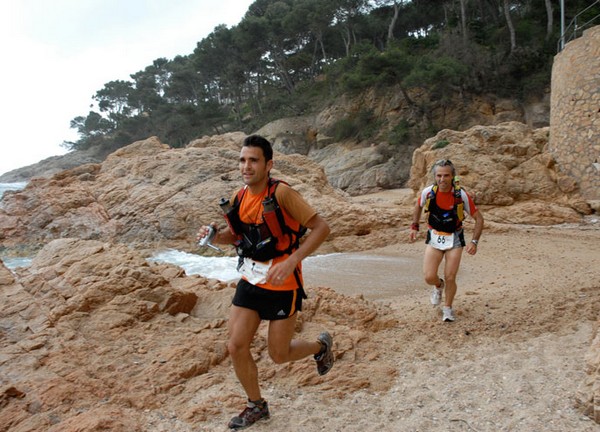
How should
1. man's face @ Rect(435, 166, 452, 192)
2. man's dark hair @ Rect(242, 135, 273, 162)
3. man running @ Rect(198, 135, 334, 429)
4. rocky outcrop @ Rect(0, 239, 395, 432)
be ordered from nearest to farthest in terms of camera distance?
man running @ Rect(198, 135, 334, 429)
man's dark hair @ Rect(242, 135, 273, 162)
rocky outcrop @ Rect(0, 239, 395, 432)
man's face @ Rect(435, 166, 452, 192)

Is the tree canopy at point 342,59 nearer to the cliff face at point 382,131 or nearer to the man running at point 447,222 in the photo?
the cliff face at point 382,131

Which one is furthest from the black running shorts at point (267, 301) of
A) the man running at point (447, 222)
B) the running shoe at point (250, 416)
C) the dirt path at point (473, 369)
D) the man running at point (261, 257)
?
the man running at point (447, 222)

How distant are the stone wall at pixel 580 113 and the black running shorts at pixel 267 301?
1147 centimetres

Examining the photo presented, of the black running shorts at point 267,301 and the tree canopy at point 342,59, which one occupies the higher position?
the tree canopy at point 342,59

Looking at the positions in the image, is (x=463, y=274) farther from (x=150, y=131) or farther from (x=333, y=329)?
(x=150, y=131)

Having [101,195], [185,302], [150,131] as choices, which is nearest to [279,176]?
[101,195]

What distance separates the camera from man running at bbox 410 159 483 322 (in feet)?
15.2

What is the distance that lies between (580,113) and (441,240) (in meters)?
9.58

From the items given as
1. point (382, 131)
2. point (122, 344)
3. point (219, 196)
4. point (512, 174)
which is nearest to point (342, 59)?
point (382, 131)

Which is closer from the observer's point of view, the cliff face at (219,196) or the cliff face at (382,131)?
the cliff face at (219,196)

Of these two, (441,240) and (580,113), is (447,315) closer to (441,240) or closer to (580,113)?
(441,240)

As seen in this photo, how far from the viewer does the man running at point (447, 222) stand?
4641 millimetres

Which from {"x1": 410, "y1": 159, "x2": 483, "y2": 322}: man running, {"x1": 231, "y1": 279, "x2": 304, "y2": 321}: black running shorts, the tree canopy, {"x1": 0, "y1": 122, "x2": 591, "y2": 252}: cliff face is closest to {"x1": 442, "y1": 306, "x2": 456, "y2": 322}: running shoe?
{"x1": 410, "y1": 159, "x2": 483, "y2": 322}: man running

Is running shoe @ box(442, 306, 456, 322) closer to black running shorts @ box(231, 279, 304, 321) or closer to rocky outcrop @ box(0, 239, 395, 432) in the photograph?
rocky outcrop @ box(0, 239, 395, 432)
